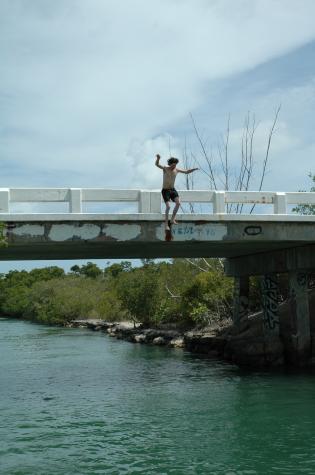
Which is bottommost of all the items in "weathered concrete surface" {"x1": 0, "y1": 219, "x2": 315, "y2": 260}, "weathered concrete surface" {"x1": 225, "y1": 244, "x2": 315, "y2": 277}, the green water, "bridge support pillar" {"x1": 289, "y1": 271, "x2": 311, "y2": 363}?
the green water

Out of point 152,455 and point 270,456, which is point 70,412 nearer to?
point 152,455

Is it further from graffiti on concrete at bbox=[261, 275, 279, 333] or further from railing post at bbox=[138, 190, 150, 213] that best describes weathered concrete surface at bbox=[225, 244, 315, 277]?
railing post at bbox=[138, 190, 150, 213]

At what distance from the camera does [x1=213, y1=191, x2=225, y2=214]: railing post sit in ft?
59.7

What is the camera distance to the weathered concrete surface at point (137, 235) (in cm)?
1709

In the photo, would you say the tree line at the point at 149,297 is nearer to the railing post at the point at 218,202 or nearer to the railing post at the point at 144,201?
the railing post at the point at 218,202

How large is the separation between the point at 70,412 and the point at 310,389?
6.97 meters

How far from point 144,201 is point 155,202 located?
330 millimetres

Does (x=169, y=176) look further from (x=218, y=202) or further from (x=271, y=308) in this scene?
(x=271, y=308)

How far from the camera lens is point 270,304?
24.4m

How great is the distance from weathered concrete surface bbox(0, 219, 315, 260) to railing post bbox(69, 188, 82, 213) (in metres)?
0.48

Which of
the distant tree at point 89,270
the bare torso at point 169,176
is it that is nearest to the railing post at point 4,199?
the bare torso at point 169,176

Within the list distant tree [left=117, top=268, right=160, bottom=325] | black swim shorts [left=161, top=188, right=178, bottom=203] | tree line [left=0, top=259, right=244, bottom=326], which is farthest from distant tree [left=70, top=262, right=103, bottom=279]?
black swim shorts [left=161, top=188, right=178, bottom=203]

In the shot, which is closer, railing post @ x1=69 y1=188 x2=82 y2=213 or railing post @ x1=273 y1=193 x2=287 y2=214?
railing post @ x1=69 y1=188 x2=82 y2=213

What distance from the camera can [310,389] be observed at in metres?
18.3
